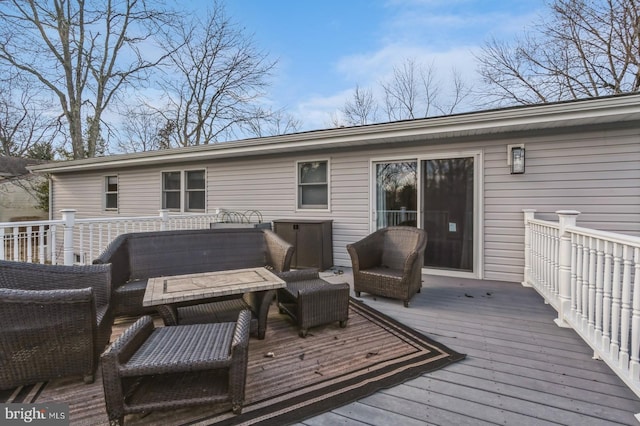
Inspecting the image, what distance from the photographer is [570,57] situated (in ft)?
32.4

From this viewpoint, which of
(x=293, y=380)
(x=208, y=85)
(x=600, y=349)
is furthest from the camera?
(x=208, y=85)

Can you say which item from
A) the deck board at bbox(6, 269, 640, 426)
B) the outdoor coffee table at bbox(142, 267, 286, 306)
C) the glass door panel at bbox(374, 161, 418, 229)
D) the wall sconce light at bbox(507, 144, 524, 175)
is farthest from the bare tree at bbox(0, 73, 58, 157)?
the wall sconce light at bbox(507, 144, 524, 175)

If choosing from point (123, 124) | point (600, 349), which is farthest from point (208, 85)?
point (600, 349)

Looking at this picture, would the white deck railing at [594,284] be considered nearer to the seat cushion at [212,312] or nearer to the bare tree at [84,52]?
the seat cushion at [212,312]

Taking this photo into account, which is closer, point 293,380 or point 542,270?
point 293,380

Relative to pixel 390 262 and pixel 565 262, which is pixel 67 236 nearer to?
pixel 390 262

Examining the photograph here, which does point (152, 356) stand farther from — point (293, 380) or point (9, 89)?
point (9, 89)

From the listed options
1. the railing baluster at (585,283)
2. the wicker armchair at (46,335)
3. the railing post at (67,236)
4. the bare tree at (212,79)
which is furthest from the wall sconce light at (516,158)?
the bare tree at (212,79)

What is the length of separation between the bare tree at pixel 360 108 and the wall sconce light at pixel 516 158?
34.0 feet

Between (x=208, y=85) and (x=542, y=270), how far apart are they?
15999 mm

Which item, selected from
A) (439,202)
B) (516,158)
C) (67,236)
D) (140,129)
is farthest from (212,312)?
(140,129)

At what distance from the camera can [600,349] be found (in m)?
2.23

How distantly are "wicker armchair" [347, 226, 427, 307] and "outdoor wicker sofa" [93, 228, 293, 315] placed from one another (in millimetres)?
998

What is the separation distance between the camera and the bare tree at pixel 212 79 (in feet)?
48.3
